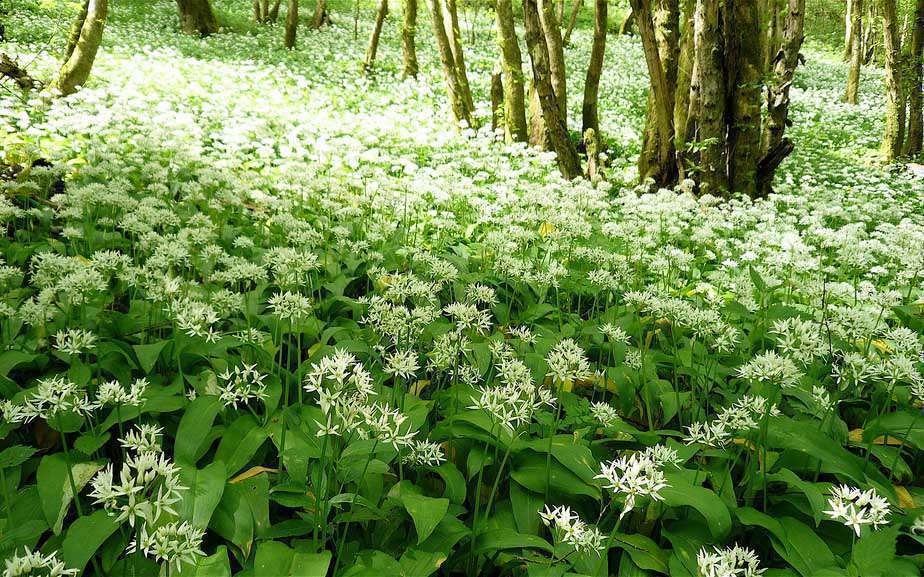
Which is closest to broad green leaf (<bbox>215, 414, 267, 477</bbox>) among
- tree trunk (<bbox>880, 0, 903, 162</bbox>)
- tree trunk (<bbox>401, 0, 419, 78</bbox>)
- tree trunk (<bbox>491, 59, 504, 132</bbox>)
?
tree trunk (<bbox>491, 59, 504, 132</bbox>)

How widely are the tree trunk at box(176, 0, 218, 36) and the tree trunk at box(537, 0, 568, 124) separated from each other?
14.8 metres

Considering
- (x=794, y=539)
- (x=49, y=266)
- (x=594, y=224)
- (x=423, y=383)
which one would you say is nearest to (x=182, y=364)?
(x=49, y=266)

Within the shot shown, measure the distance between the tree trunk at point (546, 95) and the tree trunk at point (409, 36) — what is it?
25.2 ft

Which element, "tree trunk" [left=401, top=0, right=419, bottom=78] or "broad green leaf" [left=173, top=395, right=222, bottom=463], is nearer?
"broad green leaf" [left=173, top=395, right=222, bottom=463]

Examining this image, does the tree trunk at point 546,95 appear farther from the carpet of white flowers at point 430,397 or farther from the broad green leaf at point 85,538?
the broad green leaf at point 85,538

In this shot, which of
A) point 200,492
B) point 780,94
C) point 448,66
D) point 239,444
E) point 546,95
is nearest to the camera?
point 200,492

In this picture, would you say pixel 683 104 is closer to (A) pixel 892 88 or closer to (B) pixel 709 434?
(B) pixel 709 434

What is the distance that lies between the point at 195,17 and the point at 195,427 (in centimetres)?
2054

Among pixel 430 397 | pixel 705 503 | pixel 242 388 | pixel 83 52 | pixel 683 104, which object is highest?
pixel 83 52

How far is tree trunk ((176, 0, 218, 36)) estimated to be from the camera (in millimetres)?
18281

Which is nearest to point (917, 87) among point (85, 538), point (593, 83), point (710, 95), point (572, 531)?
point (593, 83)

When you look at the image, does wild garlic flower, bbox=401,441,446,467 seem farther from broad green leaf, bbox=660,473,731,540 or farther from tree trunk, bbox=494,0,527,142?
tree trunk, bbox=494,0,527,142

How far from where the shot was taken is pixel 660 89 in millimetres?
7531

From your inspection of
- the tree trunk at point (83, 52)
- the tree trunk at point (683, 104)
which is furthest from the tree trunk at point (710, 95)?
the tree trunk at point (83, 52)
